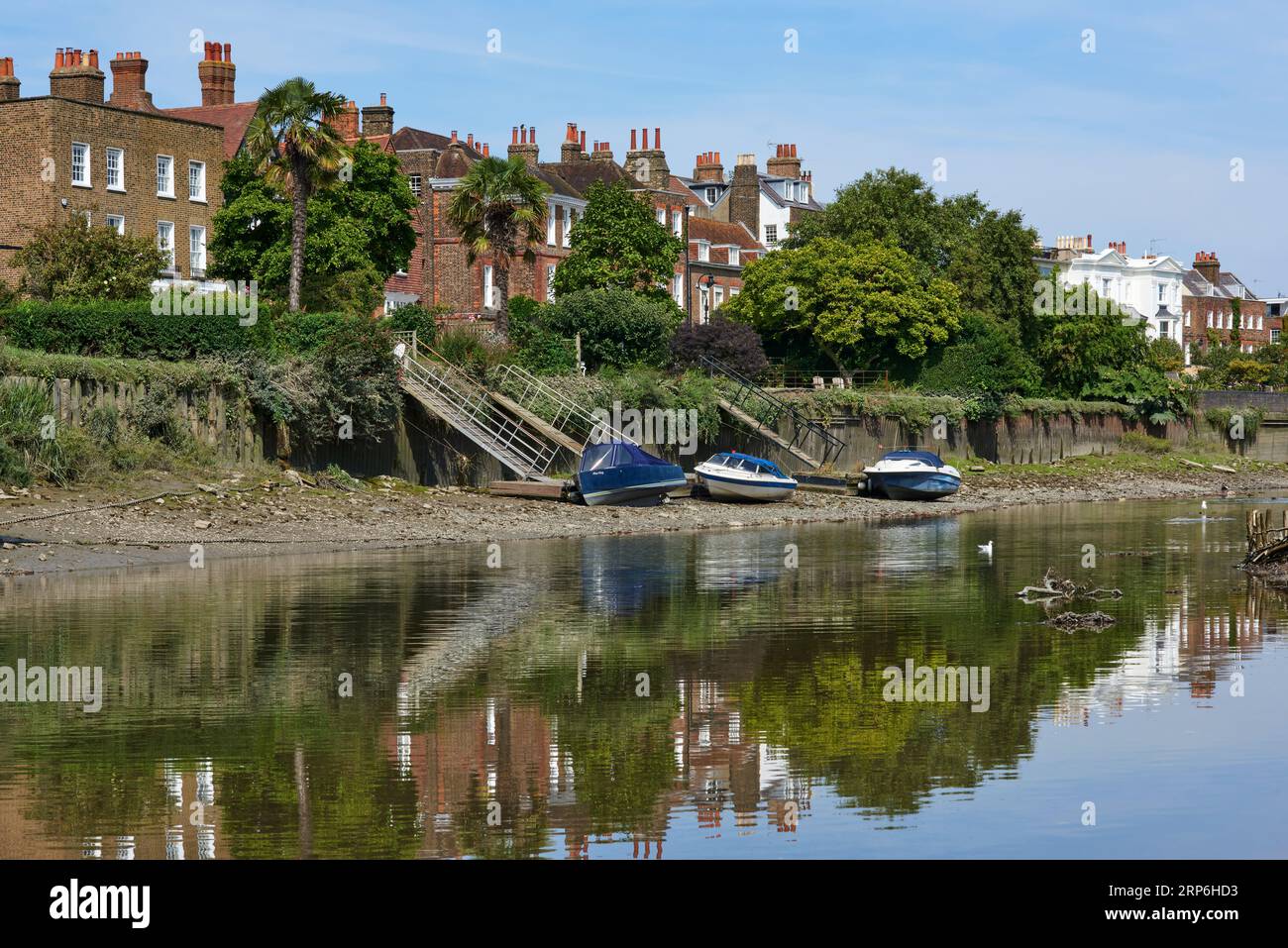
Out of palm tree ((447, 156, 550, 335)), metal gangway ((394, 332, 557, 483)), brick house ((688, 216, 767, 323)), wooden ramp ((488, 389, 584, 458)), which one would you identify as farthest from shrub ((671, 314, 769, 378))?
brick house ((688, 216, 767, 323))

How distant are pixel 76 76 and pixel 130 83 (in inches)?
275

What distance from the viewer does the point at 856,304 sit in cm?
7656

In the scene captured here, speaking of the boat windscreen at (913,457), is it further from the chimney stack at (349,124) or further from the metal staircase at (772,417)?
the chimney stack at (349,124)

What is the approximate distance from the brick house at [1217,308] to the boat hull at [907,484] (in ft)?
277

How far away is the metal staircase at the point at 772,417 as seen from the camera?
61.9m

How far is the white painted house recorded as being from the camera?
134000 mm

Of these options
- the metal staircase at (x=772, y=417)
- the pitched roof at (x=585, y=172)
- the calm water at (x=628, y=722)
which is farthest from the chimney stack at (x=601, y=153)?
the calm water at (x=628, y=722)

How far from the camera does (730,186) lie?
11762cm

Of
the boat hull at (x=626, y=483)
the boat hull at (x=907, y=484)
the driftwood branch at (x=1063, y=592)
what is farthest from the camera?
the boat hull at (x=907, y=484)

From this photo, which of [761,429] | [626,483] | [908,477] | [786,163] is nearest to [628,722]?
[626,483]
